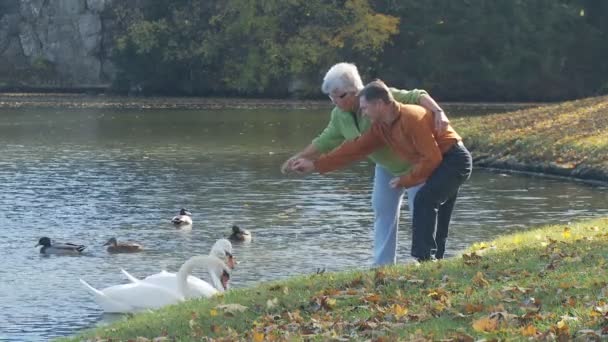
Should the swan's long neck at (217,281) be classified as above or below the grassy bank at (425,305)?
below

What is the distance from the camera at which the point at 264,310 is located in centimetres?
1082

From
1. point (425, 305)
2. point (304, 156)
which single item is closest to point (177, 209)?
point (304, 156)

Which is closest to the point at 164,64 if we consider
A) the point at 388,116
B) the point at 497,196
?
the point at 497,196

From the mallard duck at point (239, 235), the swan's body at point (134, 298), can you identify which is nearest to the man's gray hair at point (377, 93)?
the swan's body at point (134, 298)

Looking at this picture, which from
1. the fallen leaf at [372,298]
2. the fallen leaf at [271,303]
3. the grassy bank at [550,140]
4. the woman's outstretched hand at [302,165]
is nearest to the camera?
the fallen leaf at [372,298]

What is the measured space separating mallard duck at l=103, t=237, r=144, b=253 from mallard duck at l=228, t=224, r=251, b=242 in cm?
141

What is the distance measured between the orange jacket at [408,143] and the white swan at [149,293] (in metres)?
2.23

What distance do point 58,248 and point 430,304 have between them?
32.5 feet

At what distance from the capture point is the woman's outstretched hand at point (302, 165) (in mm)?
12180

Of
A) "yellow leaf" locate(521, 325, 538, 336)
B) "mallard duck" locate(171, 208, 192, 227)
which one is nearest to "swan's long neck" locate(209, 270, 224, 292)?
"yellow leaf" locate(521, 325, 538, 336)

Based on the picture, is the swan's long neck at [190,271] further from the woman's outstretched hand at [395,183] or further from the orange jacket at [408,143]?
the woman's outstretched hand at [395,183]

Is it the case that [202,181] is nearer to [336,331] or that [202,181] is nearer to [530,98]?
[336,331]

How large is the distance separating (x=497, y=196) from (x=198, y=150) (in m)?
14.2

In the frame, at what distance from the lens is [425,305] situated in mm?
10156
